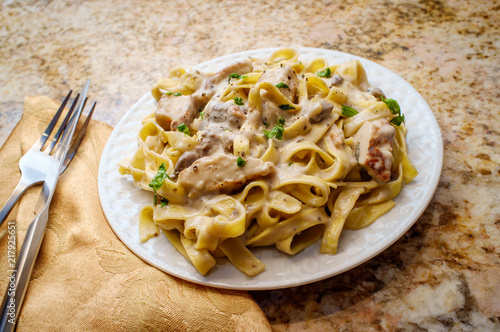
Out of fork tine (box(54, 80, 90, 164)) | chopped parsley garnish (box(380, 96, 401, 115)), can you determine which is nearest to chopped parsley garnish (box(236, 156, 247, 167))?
chopped parsley garnish (box(380, 96, 401, 115))

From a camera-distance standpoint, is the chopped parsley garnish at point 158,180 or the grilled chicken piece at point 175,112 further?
the grilled chicken piece at point 175,112

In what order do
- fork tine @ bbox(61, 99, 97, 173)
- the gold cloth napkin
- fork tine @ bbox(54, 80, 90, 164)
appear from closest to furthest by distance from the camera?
the gold cloth napkin, fork tine @ bbox(54, 80, 90, 164), fork tine @ bbox(61, 99, 97, 173)

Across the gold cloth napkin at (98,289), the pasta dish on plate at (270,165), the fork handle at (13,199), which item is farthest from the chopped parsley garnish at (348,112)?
the fork handle at (13,199)

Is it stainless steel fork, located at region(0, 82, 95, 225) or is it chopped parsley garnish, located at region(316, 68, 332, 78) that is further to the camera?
chopped parsley garnish, located at region(316, 68, 332, 78)

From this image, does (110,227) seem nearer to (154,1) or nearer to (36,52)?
(36,52)

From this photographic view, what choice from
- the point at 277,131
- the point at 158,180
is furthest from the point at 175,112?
the point at 277,131

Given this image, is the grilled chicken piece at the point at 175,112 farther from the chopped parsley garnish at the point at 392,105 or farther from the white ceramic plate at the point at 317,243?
the chopped parsley garnish at the point at 392,105

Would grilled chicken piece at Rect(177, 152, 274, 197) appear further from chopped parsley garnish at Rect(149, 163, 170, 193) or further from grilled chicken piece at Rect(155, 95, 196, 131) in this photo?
grilled chicken piece at Rect(155, 95, 196, 131)
